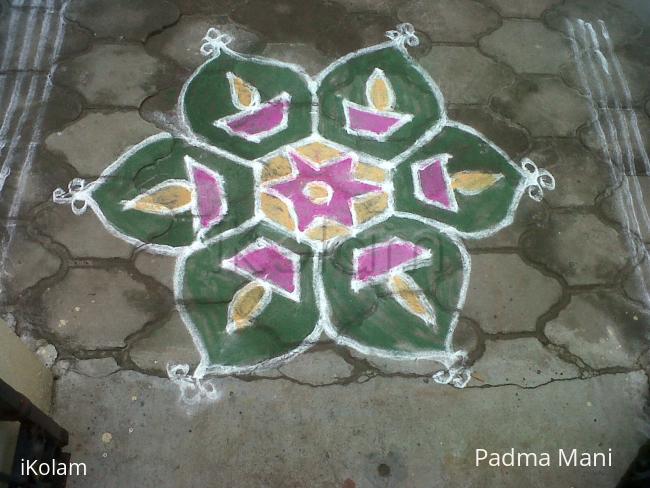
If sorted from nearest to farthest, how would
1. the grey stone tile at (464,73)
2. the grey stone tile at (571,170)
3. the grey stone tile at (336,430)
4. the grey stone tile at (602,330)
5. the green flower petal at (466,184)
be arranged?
the grey stone tile at (336,430) < the grey stone tile at (602,330) < the green flower petal at (466,184) < the grey stone tile at (571,170) < the grey stone tile at (464,73)

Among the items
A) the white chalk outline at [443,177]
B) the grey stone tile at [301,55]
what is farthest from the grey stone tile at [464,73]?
the grey stone tile at [301,55]

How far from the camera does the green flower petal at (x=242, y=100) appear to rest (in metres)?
2.49

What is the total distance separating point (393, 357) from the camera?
2039 mm

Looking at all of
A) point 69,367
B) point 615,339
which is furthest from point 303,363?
point 615,339

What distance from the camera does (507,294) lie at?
7.22 feet

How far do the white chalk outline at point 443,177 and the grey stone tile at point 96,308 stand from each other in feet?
3.62

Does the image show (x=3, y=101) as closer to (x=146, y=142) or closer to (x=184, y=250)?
(x=146, y=142)

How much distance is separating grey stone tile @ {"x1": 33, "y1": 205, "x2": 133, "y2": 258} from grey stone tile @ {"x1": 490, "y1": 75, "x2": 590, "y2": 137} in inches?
68.4

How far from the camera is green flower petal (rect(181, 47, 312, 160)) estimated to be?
249 centimetres

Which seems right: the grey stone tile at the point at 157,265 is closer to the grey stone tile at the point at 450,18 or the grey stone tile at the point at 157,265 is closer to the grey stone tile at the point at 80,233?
the grey stone tile at the point at 80,233

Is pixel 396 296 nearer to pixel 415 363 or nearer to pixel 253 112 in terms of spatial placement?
pixel 415 363

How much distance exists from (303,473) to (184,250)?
898 mm

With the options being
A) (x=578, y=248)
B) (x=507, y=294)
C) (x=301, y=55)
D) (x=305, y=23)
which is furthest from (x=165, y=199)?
(x=578, y=248)

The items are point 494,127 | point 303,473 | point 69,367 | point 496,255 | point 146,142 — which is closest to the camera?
point 303,473
